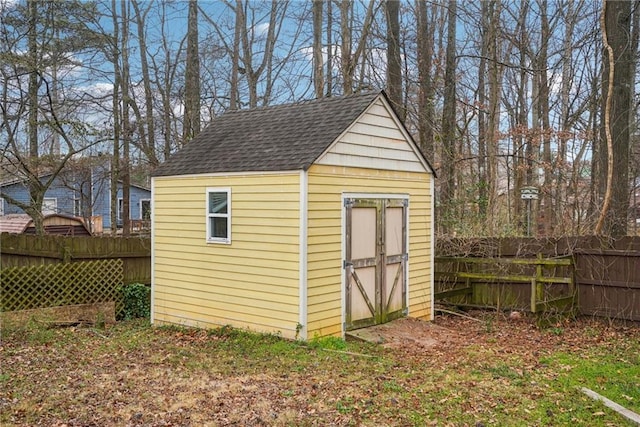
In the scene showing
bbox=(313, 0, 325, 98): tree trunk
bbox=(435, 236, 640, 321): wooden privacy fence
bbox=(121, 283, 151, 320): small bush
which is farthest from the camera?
→ bbox=(313, 0, 325, 98): tree trunk

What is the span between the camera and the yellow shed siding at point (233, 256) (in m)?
8.46

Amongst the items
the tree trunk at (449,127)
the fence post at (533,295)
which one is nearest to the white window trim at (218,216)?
the fence post at (533,295)

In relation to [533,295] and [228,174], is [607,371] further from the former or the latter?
[228,174]

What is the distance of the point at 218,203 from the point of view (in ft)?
31.2

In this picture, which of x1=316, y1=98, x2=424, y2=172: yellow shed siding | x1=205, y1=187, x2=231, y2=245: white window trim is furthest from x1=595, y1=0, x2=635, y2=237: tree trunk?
x1=205, y1=187, x2=231, y2=245: white window trim

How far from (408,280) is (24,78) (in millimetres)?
12732

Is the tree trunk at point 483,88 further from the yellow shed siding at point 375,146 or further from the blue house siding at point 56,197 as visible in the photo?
the blue house siding at point 56,197

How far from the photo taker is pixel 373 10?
17.3m

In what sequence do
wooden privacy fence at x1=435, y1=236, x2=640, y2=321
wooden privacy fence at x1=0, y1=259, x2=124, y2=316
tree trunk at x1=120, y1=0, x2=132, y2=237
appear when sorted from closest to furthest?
1. wooden privacy fence at x1=435, y1=236, x2=640, y2=321
2. wooden privacy fence at x1=0, y1=259, x2=124, y2=316
3. tree trunk at x1=120, y1=0, x2=132, y2=237

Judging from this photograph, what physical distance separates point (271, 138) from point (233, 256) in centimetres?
220

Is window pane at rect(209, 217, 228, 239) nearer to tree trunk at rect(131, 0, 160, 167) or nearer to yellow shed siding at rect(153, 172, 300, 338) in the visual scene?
yellow shed siding at rect(153, 172, 300, 338)

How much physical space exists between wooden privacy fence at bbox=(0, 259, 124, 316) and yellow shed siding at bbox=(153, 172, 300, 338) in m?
1.60

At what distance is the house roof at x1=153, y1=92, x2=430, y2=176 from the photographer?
8.77 m

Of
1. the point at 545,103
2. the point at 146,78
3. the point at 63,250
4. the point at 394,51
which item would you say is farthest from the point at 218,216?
the point at 545,103
